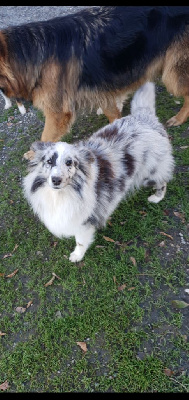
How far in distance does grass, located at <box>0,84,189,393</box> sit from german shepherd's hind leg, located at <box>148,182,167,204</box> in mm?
74

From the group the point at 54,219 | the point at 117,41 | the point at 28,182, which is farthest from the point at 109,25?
the point at 54,219

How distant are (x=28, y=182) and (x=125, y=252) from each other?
1448mm

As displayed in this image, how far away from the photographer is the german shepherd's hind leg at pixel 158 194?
12.3 ft

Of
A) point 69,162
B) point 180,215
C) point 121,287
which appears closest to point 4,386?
point 121,287

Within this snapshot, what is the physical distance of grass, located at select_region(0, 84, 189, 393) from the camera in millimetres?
2768

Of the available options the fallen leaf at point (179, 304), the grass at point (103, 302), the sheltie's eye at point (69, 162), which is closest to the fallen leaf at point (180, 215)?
the grass at point (103, 302)

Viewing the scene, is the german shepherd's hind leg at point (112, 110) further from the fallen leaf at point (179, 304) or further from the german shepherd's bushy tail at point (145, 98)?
the fallen leaf at point (179, 304)

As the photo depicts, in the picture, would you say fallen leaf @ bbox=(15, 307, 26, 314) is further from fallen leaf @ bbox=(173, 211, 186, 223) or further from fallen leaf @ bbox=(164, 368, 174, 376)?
fallen leaf @ bbox=(173, 211, 186, 223)

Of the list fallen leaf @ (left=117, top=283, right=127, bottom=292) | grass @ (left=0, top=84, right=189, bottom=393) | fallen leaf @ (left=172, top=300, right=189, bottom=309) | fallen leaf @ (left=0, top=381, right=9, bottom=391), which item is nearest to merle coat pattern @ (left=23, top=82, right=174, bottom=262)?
grass @ (left=0, top=84, right=189, bottom=393)

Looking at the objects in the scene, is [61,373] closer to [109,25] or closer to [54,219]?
[54,219]

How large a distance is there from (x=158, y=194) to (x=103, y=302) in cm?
151

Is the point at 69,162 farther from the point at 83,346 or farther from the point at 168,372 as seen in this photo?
the point at 168,372

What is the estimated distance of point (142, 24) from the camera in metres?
3.53

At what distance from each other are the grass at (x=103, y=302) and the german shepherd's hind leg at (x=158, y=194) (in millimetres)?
74
